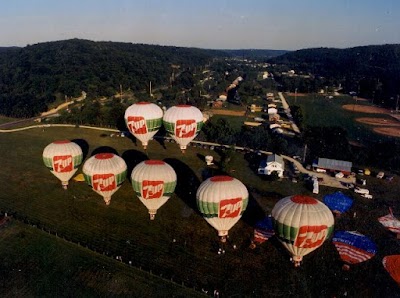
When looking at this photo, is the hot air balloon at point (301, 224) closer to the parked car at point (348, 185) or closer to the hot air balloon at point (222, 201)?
the hot air balloon at point (222, 201)

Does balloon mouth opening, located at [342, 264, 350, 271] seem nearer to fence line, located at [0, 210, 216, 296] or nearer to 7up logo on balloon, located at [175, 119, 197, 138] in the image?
fence line, located at [0, 210, 216, 296]

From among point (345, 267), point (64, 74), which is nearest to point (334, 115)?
point (345, 267)

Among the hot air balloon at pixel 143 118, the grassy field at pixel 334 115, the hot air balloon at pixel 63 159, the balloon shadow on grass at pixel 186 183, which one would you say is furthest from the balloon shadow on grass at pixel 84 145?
the grassy field at pixel 334 115

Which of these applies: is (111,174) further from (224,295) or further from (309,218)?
(309,218)

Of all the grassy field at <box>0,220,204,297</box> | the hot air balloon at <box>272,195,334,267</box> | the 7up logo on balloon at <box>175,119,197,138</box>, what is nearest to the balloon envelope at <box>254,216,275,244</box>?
the hot air balloon at <box>272,195,334,267</box>

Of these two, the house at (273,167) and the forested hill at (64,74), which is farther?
the forested hill at (64,74)
